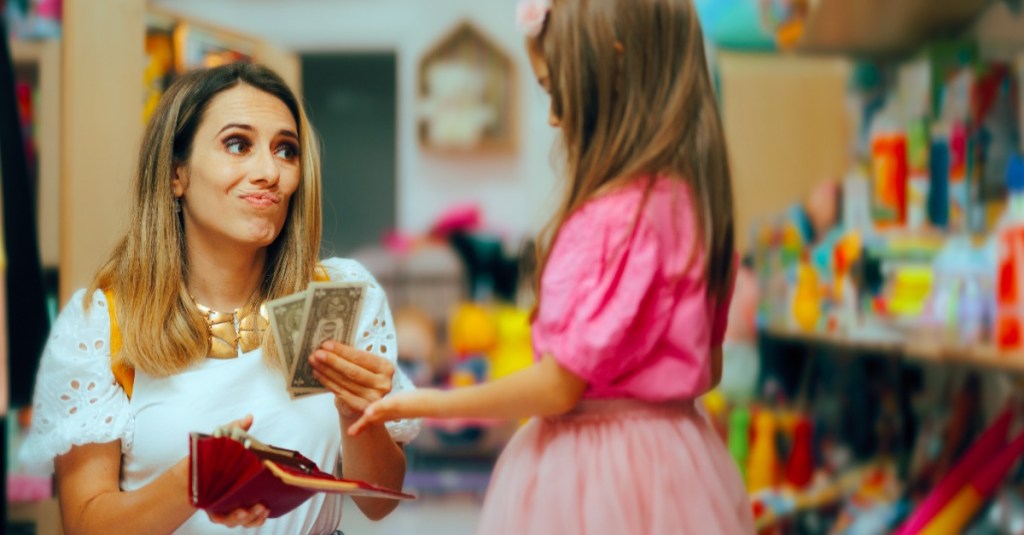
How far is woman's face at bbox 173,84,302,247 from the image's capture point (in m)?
1.00

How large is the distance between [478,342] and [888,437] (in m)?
1.32

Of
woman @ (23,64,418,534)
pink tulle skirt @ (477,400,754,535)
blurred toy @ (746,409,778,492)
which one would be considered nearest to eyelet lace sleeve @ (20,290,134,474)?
woman @ (23,64,418,534)

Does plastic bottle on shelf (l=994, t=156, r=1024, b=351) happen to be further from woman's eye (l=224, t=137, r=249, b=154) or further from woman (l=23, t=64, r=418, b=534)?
woman's eye (l=224, t=137, r=249, b=154)

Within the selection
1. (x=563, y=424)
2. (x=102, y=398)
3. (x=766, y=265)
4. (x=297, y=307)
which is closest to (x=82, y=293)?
(x=102, y=398)

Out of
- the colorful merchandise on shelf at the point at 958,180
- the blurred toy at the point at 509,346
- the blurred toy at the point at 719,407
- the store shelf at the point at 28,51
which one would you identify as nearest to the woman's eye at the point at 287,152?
the store shelf at the point at 28,51

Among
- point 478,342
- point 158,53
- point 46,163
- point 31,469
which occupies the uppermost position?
point 158,53

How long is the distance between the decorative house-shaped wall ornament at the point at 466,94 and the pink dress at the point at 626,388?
10.6ft

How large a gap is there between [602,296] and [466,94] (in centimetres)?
332

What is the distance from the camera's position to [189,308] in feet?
3.30

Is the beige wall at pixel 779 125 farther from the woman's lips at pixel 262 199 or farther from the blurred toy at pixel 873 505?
the woman's lips at pixel 262 199

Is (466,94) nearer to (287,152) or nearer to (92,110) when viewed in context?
(92,110)

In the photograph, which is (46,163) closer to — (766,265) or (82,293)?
(82,293)

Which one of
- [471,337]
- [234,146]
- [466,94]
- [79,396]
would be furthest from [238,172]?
[466,94]

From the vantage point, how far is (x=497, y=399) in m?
0.96
